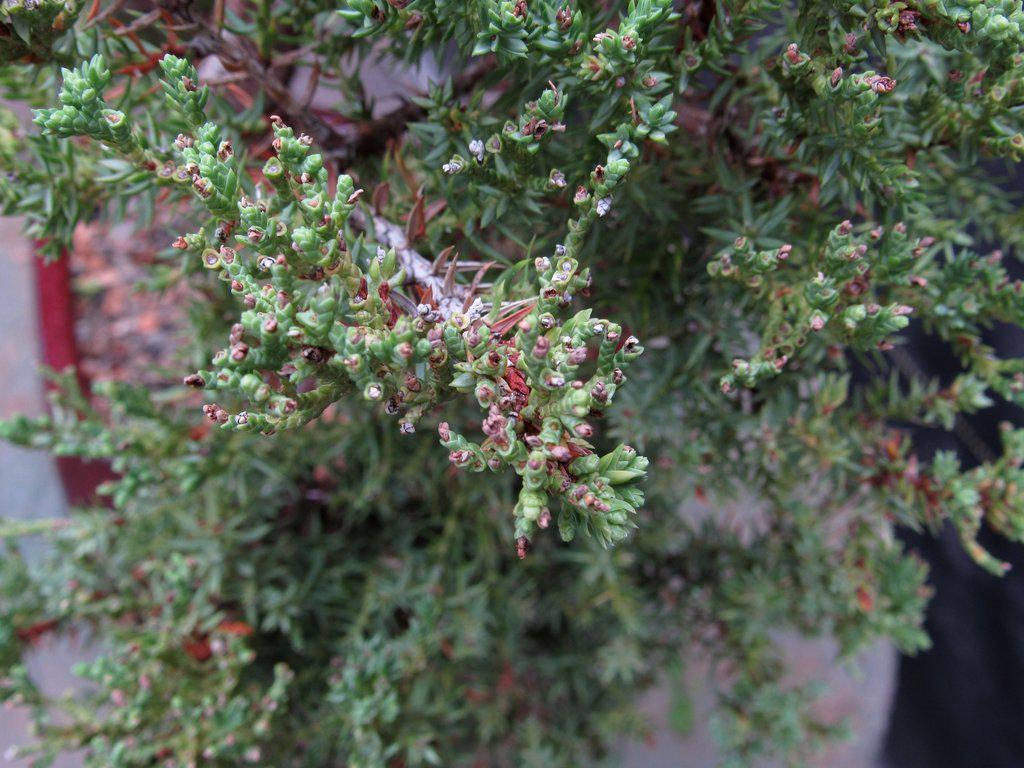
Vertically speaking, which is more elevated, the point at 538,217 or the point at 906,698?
the point at 538,217

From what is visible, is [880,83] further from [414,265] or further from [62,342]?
[62,342]

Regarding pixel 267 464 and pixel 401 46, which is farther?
pixel 267 464

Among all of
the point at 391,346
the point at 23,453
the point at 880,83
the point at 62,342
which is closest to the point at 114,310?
the point at 23,453

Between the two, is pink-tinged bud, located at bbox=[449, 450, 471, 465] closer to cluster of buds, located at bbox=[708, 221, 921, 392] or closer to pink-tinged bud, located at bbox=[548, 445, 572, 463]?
pink-tinged bud, located at bbox=[548, 445, 572, 463]

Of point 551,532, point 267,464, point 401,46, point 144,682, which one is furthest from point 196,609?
point 401,46

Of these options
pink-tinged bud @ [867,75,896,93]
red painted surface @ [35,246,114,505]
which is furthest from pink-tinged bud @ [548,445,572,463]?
red painted surface @ [35,246,114,505]

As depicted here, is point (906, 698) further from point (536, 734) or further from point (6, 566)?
point (6, 566)
